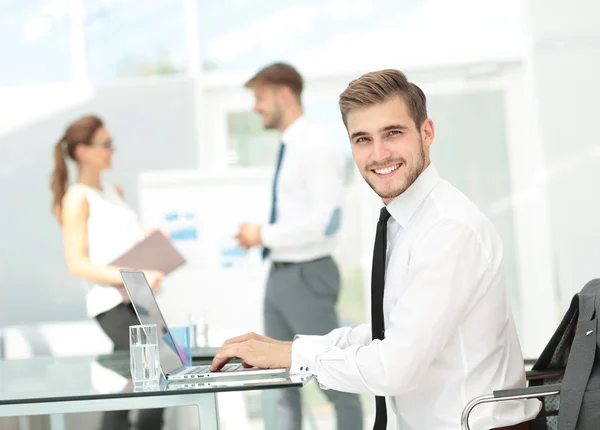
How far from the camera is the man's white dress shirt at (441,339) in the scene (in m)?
1.77

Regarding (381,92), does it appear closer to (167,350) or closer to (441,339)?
(441,339)

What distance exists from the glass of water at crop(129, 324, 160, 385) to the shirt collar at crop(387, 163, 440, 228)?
0.62 metres

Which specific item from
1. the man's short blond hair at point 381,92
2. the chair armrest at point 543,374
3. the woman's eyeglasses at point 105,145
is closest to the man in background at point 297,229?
the woman's eyeglasses at point 105,145

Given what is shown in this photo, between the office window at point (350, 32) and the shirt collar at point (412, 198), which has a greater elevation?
the office window at point (350, 32)

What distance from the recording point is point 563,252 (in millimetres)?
5102

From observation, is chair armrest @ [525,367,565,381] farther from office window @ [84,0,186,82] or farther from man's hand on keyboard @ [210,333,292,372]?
office window @ [84,0,186,82]

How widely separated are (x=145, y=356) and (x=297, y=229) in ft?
6.48

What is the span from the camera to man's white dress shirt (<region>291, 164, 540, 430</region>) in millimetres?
1768

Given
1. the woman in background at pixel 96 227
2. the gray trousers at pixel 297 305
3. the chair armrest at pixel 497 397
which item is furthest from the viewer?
the gray trousers at pixel 297 305

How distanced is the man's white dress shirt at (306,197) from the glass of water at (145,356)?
1.94 m

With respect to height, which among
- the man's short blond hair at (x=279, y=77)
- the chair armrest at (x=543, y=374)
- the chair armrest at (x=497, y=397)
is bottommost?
the chair armrest at (x=543, y=374)

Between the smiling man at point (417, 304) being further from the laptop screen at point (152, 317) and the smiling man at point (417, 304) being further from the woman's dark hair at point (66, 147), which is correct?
the woman's dark hair at point (66, 147)

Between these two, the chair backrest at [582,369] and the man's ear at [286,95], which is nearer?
the chair backrest at [582,369]

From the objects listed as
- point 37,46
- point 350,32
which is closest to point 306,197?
point 350,32
